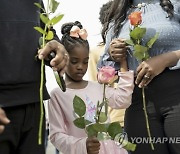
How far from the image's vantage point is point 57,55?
0.99 m

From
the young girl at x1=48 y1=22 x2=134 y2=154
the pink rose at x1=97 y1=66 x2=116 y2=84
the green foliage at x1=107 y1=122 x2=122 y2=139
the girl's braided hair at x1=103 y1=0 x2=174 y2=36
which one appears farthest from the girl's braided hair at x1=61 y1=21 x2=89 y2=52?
the green foliage at x1=107 y1=122 x2=122 y2=139

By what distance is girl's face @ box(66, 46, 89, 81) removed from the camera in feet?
5.14

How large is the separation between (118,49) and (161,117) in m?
0.32

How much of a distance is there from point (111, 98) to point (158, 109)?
30 cm

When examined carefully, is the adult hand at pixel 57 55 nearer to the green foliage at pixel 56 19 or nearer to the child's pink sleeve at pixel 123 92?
the green foliage at pixel 56 19

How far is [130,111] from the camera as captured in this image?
55.1 inches

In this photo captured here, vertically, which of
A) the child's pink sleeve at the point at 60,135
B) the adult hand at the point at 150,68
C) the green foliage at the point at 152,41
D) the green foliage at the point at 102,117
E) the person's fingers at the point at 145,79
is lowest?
the child's pink sleeve at the point at 60,135

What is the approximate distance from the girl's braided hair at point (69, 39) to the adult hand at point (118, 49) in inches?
10.4

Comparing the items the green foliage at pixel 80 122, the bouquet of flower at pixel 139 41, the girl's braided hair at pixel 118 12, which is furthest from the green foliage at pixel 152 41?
the green foliage at pixel 80 122

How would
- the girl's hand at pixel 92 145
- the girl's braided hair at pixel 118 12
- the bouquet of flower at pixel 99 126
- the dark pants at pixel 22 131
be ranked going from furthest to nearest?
the girl's braided hair at pixel 118 12
the girl's hand at pixel 92 145
the bouquet of flower at pixel 99 126
the dark pants at pixel 22 131

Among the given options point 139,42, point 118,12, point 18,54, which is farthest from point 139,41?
point 18,54

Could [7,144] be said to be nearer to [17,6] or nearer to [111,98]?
[17,6]

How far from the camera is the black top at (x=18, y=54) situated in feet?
3.16

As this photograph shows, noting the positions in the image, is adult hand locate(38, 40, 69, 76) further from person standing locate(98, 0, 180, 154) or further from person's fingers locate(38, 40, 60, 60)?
person standing locate(98, 0, 180, 154)
